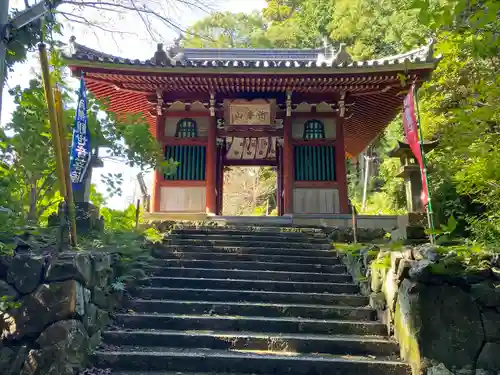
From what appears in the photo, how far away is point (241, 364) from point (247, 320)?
826mm

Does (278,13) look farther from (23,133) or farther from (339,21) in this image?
(23,133)

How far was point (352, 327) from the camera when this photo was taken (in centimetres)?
506

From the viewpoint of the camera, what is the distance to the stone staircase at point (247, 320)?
4305 mm

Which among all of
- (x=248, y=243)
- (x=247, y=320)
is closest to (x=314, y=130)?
(x=248, y=243)

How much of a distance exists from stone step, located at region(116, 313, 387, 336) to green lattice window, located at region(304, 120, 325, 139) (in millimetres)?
7111

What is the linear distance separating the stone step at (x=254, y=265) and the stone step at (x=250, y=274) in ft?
0.84

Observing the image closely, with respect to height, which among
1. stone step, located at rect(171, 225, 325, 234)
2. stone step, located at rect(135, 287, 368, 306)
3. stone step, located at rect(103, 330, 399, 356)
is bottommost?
stone step, located at rect(103, 330, 399, 356)

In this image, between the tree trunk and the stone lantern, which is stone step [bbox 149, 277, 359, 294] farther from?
the stone lantern

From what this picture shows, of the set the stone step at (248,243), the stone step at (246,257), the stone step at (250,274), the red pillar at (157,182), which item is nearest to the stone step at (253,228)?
the stone step at (248,243)

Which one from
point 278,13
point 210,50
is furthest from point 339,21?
point 210,50

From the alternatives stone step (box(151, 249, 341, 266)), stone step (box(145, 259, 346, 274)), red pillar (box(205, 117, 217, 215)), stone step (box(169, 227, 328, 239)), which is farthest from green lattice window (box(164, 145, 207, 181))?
stone step (box(145, 259, 346, 274))

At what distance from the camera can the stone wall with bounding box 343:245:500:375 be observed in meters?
4.02

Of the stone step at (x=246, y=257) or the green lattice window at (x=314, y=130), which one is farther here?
the green lattice window at (x=314, y=130)

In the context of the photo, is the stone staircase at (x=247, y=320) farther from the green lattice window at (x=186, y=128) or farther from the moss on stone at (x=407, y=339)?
the green lattice window at (x=186, y=128)
